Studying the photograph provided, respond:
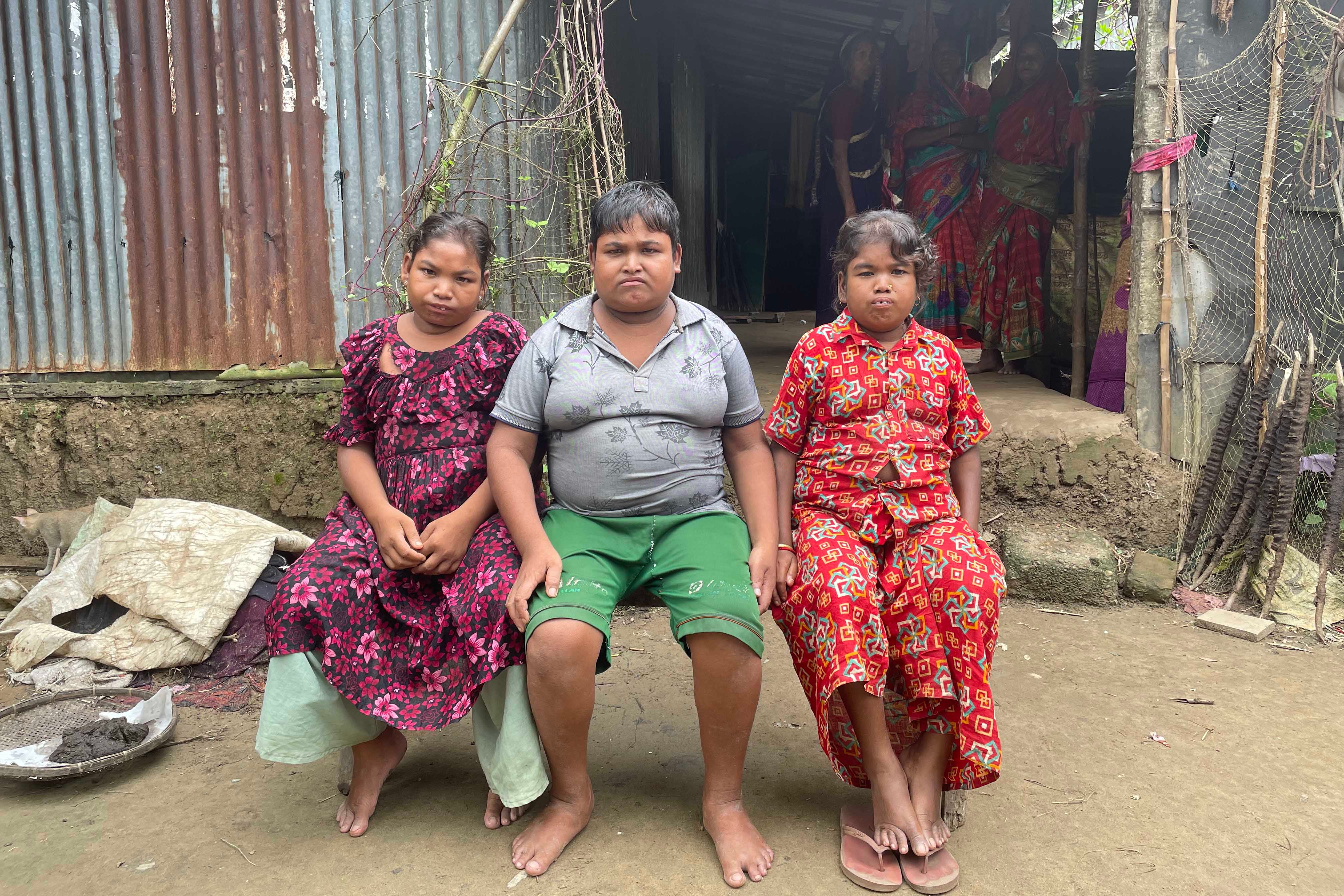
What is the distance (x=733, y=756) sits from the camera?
79.9 inches

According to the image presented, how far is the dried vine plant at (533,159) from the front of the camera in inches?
139

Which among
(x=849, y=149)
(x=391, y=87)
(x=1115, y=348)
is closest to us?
(x=391, y=87)

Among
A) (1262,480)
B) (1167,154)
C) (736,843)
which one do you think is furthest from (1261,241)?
(736,843)

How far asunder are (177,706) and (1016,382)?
13.8 ft

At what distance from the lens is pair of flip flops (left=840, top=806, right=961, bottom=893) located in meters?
1.88

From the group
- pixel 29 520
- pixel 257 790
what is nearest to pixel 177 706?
pixel 257 790

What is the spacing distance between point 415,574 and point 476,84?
6.73ft

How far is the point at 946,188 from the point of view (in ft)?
16.9

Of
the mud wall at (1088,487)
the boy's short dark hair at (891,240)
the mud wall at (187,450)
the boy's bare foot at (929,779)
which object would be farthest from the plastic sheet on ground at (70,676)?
the mud wall at (1088,487)

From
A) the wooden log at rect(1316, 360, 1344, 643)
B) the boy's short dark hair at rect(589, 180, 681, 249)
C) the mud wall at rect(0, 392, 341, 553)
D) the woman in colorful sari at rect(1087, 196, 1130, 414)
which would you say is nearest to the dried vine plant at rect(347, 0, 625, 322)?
the mud wall at rect(0, 392, 341, 553)

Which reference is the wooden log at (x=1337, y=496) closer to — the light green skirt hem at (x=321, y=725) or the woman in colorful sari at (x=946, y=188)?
the woman in colorful sari at (x=946, y=188)

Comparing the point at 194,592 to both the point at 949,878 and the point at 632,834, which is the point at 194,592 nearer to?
the point at 632,834

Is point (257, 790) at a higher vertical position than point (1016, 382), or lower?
lower

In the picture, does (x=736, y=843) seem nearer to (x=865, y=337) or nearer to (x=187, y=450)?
(x=865, y=337)
